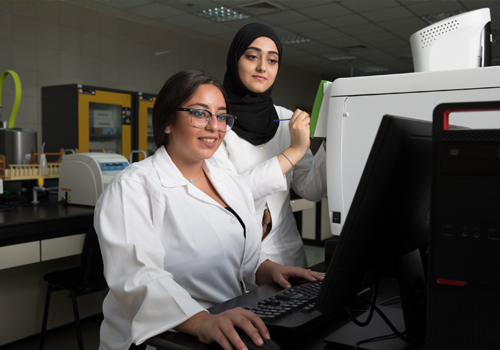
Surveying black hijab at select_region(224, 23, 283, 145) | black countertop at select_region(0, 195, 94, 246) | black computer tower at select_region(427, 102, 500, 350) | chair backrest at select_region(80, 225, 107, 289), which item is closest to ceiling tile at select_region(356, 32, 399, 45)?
black countertop at select_region(0, 195, 94, 246)

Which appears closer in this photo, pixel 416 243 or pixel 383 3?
pixel 416 243

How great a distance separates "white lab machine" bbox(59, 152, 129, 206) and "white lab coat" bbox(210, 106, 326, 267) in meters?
1.19

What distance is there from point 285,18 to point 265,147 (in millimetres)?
4461

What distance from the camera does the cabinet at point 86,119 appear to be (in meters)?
4.16

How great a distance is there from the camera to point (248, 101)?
164 cm

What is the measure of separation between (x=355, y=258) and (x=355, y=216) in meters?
0.08

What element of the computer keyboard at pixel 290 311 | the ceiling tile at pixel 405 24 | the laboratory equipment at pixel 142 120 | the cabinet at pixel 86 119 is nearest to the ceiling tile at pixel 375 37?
the ceiling tile at pixel 405 24

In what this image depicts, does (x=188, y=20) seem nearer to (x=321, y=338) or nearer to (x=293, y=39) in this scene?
(x=293, y=39)

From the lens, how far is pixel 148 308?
2.81 ft

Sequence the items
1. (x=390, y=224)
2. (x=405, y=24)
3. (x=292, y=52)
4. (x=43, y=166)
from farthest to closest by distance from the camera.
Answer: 1. (x=292, y=52)
2. (x=405, y=24)
3. (x=43, y=166)
4. (x=390, y=224)

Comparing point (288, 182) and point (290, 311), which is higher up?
point (288, 182)

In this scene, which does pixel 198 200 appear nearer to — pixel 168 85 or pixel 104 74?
pixel 168 85

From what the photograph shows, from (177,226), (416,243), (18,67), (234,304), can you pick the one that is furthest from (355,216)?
(18,67)

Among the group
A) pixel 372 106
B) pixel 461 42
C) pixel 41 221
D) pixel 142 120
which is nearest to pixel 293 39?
pixel 142 120
